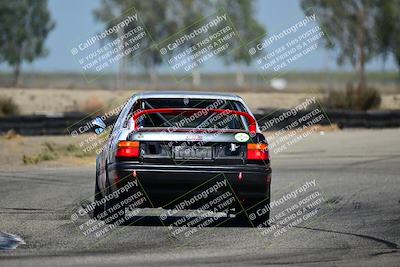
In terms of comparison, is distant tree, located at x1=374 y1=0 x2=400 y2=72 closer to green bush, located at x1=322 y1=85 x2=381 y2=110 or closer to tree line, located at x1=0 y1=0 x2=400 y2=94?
tree line, located at x1=0 y1=0 x2=400 y2=94

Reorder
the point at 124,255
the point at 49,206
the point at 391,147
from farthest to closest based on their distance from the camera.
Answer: the point at 391,147 → the point at 49,206 → the point at 124,255

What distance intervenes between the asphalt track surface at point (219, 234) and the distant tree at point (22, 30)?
239ft

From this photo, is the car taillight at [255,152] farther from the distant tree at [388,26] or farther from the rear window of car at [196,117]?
the distant tree at [388,26]

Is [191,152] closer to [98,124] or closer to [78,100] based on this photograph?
[98,124]

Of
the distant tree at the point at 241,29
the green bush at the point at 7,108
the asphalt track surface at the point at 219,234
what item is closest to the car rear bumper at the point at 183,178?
the asphalt track surface at the point at 219,234

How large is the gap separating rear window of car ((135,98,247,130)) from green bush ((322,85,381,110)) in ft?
85.9

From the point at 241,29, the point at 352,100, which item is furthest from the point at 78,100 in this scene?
the point at 241,29

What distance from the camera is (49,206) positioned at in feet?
42.0

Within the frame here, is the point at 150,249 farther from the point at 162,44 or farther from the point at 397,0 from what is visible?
the point at 162,44

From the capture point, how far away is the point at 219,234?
10023mm

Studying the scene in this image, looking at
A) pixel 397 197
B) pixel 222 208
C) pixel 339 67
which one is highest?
pixel 222 208

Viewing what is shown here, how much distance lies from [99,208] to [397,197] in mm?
4690

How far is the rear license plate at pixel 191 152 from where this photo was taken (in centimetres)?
1027

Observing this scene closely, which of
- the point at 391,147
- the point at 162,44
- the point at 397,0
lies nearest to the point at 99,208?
the point at 391,147
